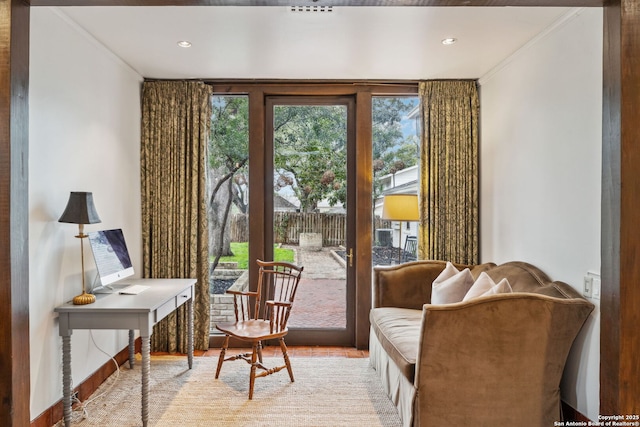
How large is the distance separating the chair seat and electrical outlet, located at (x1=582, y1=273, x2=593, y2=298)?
6.59 feet

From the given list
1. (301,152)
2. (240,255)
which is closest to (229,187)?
(240,255)

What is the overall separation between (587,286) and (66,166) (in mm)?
3354

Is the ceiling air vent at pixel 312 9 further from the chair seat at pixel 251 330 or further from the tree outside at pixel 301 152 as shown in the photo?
the chair seat at pixel 251 330

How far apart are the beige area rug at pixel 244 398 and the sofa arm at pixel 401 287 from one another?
62cm

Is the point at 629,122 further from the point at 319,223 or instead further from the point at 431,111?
the point at 319,223

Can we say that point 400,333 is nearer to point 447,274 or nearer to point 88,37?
point 447,274

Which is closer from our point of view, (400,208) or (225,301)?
(400,208)

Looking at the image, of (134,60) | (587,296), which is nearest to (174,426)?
(587,296)

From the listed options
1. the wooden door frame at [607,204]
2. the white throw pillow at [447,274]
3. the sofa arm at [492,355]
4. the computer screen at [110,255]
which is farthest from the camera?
the white throw pillow at [447,274]

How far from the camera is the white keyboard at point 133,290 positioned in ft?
9.96

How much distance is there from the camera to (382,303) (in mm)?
3660

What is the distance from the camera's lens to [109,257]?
3076mm

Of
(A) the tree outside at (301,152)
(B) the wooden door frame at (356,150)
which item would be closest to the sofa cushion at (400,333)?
(B) the wooden door frame at (356,150)

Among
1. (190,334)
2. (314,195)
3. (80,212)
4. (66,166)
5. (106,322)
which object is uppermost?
(66,166)
